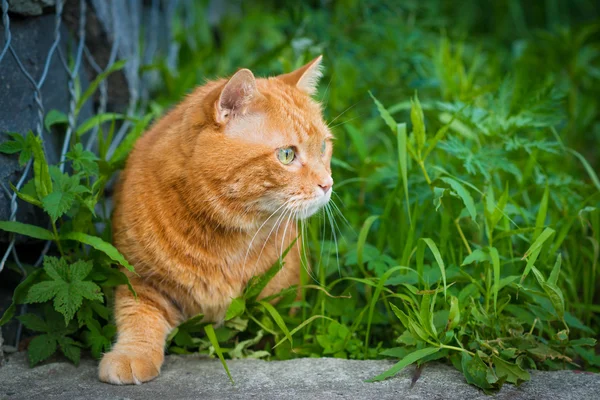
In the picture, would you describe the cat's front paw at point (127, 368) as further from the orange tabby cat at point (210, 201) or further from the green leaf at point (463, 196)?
the green leaf at point (463, 196)

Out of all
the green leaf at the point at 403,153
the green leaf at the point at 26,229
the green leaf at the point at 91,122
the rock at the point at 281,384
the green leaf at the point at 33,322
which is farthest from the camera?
the green leaf at the point at 91,122

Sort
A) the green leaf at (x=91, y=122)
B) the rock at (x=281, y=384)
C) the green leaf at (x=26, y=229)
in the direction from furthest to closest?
the green leaf at (x=91, y=122)
the green leaf at (x=26, y=229)
the rock at (x=281, y=384)

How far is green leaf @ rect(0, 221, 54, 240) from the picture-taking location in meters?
1.90

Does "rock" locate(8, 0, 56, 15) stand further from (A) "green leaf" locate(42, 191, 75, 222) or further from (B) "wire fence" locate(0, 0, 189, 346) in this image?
(A) "green leaf" locate(42, 191, 75, 222)

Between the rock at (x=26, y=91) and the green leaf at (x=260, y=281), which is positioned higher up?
the rock at (x=26, y=91)

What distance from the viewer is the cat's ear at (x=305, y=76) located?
2.29m

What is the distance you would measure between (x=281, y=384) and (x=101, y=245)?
2.24 ft

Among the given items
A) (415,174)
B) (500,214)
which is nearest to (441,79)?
(415,174)

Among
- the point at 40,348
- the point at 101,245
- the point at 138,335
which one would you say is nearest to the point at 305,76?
the point at 101,245

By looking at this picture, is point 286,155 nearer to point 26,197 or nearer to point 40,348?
point 26,197

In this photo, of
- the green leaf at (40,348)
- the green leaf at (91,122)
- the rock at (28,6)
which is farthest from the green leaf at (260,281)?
the rock at (28,6)

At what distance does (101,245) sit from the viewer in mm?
1950

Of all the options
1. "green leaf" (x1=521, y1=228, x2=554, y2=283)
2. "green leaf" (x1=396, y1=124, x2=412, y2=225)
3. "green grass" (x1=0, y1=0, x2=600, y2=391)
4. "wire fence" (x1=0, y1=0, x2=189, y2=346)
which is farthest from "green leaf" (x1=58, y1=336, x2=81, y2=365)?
"green leaf" (x1=521, y1=228, x2=554, y2=283)

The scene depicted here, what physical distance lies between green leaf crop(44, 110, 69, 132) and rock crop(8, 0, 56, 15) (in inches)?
13.4
